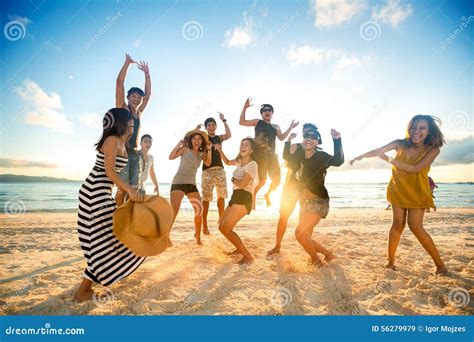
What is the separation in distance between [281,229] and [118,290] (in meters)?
2.94

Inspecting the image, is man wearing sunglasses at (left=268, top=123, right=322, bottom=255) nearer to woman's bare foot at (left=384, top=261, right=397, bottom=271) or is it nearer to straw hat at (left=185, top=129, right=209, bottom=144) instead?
straw hat at (left=185, top=129, right=209, bottom=144)

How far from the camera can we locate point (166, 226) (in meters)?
3.26

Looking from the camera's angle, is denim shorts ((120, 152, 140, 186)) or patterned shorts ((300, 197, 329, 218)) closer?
patterned shorts ((300, 197, 329, 218))

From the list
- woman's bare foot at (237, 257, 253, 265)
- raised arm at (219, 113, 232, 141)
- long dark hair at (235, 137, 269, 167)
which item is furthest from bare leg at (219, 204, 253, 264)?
raised arm at (219, 113, 232, 141)

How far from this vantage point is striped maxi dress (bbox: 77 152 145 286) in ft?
10.2

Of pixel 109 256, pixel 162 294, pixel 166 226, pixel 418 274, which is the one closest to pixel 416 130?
pixel 418 274

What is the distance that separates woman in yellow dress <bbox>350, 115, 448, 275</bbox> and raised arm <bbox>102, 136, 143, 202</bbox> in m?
3.07

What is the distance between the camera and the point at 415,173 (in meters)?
4.19

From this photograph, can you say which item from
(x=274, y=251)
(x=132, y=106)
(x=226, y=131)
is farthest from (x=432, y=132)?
(x=132, y=106)

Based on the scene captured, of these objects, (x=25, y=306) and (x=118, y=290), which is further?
(x=118, y=290)

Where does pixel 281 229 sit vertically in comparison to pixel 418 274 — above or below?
above

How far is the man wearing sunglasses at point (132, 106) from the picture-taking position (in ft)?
15.0

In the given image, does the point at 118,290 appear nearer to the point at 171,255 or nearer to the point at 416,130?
the point at 171,255

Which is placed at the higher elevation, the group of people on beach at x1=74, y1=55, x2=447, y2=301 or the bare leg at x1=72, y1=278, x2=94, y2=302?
the group of people on beach at x1=74, y1=55, x2=447, y2=301
